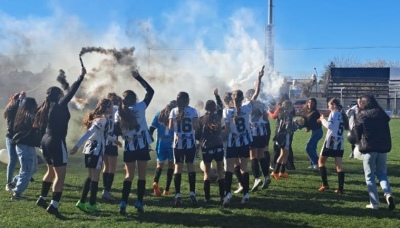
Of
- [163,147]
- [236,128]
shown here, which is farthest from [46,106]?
[236,128]

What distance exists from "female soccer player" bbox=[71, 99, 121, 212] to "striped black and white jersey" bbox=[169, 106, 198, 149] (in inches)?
42.8

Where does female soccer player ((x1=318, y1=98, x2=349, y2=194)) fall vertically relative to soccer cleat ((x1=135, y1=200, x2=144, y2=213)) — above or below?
above

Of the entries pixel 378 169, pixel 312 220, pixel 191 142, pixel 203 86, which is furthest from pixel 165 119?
pixel 203 86

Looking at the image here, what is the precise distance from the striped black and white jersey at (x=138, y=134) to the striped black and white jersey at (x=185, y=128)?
0.54m

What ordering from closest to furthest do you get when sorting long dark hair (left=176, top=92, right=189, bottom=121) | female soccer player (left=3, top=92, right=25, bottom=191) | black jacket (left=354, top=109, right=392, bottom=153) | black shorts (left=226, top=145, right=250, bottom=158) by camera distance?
1. black jacket (left=354, top=109, right=392, bottom=153)
2. long dark hair (left=176, top=92, right=189, bottom=121)
3. black shorts (left=226, top=145, right=250, bottom=158)
4. female soccer player (left=3, top=92, right=25, bottom=191)

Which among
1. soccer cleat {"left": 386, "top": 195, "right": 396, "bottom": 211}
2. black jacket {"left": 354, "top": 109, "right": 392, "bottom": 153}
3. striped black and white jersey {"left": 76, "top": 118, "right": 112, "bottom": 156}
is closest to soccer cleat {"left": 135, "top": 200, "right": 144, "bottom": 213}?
striped black and white jersey {"left": 76, "top": 118, "right": 112, "bottom": 156}

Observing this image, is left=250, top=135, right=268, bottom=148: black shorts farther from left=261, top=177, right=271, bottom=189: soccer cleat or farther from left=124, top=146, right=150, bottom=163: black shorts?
left=124, top=146, right=150, bottom=163: black shorts

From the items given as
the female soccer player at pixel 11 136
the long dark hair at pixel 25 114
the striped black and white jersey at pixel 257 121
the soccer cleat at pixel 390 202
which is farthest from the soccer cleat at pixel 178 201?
the soccer cleat at pixel 390 202

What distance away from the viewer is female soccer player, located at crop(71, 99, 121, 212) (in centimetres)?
709

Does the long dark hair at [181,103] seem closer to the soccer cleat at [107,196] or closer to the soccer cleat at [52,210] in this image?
the soccer cleat at [107,196]

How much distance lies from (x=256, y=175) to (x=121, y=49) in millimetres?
7751

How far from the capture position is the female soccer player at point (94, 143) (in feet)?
23.3

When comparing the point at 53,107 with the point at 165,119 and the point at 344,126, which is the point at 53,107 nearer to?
the point at 165,119

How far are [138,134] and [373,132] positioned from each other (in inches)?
149
